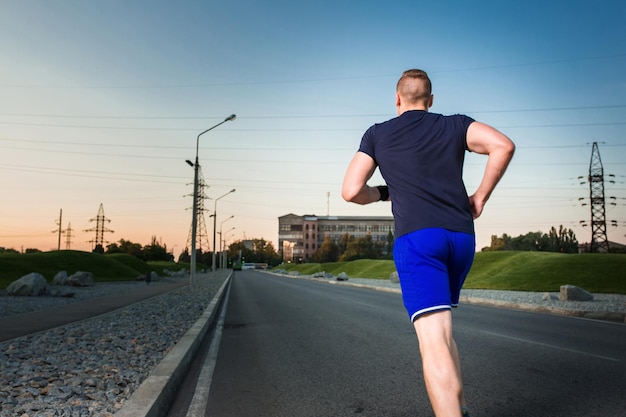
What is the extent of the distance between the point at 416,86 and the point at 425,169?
52 cm

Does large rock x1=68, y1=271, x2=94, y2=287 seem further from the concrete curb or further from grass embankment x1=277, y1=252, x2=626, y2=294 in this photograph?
the concrete curb

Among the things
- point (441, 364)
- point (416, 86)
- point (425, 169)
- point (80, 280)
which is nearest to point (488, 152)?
point (425, 169)

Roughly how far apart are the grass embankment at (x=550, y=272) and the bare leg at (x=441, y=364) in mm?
24453

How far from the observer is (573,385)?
5250 mm

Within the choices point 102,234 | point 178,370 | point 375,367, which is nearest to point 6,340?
point 178,370

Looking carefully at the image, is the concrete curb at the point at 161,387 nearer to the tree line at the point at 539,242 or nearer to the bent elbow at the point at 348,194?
the bent elbow at the point at 348,194

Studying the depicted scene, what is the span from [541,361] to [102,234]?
367 feet

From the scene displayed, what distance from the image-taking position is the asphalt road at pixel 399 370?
448 centimetres

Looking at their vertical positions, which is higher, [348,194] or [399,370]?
[348,194]

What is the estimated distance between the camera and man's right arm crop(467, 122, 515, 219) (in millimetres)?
2473

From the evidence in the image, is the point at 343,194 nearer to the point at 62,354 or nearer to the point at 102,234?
the point at 62,354

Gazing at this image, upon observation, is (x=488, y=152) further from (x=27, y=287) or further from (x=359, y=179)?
(x=27, y=287)

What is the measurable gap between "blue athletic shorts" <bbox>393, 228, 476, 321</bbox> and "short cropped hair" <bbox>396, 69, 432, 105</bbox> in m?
0.79

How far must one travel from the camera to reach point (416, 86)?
2744 millimetres
